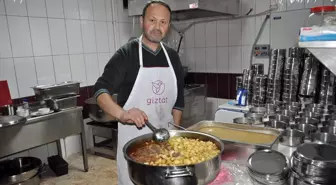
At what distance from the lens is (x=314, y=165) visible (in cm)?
79

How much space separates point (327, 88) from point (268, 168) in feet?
5.09

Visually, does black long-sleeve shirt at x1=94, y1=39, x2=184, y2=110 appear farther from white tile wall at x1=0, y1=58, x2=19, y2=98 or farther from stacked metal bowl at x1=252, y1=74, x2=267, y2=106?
white tile wall at x1=0, y1=58, x2=19, y2=98

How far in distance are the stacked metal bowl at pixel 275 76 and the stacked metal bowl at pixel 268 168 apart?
1.60 m

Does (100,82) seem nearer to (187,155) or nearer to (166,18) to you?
(166,18)

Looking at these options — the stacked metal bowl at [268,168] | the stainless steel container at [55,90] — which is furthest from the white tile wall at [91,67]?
the stacked metal bowl at [268,168]

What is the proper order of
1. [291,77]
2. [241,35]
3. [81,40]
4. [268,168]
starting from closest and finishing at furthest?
[268,168] < [291,77] < [81,40] < [241,35]

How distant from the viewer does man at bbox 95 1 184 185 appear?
4.88ft

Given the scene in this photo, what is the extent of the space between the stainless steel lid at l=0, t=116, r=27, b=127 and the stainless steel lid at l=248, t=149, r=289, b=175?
1.84 m

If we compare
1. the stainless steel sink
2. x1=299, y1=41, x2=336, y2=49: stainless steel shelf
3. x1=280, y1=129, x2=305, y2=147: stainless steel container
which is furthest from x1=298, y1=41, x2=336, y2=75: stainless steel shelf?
the stainless steel sink

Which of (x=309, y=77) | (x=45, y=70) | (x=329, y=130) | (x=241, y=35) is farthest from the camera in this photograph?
(x=241, y=35)

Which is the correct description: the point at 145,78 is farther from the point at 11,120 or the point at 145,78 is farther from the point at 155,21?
the point at 11,120

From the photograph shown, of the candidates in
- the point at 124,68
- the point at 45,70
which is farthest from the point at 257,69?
the point at 45,70

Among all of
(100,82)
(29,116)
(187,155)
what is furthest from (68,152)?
(187,155)

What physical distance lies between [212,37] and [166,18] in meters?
2.08
